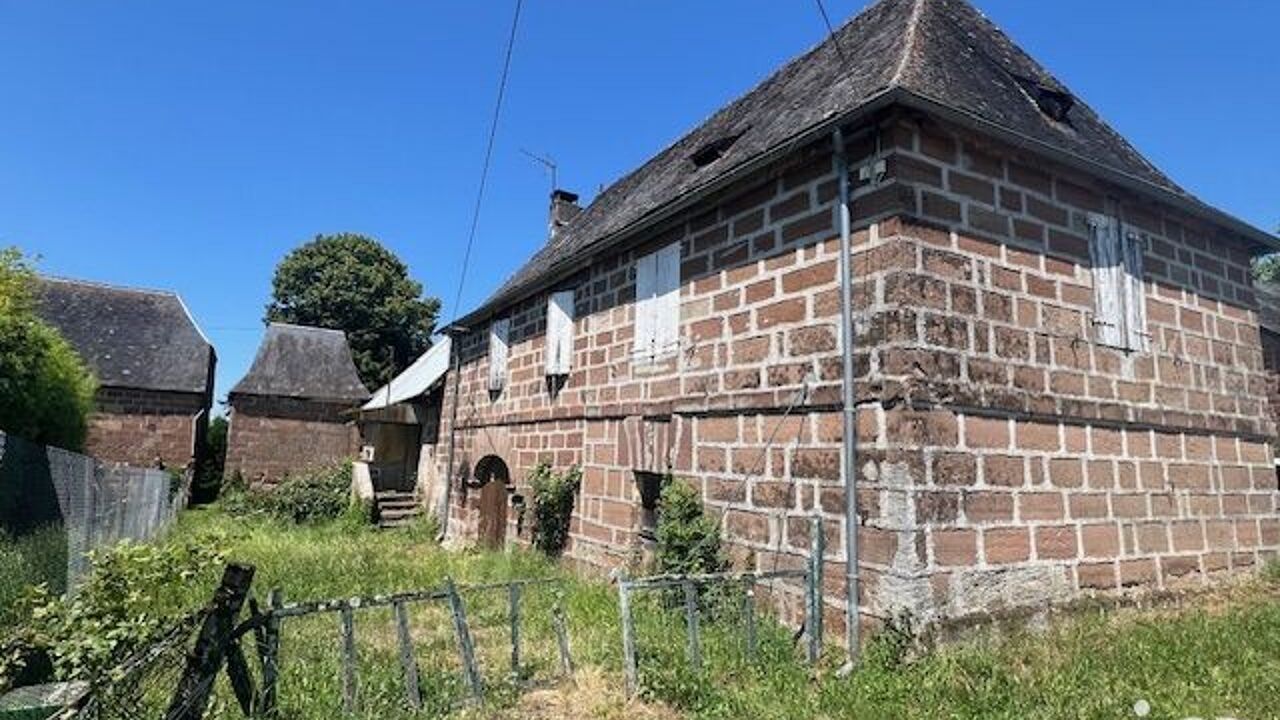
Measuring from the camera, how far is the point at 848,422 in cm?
601

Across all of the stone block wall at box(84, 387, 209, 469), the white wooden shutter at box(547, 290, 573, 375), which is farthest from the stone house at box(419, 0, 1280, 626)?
the stone block wall at box(84, 387, 209, 469)

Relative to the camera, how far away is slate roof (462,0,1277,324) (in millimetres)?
6598

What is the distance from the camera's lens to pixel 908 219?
238 inches

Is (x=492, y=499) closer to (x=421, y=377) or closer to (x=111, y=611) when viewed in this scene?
(x=421, y=377)

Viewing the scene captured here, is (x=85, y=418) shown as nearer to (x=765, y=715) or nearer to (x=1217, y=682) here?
(x=765, y=715)

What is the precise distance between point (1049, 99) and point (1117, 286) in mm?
2273

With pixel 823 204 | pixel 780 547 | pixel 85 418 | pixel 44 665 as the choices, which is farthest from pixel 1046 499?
pixel 85 418

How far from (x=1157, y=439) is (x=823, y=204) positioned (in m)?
3.99

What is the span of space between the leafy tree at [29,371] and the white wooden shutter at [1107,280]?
37.3ft

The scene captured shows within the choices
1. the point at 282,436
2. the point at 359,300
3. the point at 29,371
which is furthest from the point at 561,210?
the point at 359,300

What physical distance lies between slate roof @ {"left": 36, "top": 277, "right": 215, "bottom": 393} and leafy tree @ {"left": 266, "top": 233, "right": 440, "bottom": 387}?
13416 millimetres

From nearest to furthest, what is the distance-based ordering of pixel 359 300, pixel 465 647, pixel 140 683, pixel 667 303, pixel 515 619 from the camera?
1. pixel 140 683
2. pixel 465 647
3. pixel 515 619
4. pixel 667 303
5. pixel 359 300

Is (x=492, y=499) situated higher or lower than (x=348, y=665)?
higher

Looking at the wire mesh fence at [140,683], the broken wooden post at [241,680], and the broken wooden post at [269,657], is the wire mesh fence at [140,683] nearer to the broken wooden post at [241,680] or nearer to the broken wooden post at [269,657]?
the broken wooden post at [241,680]
